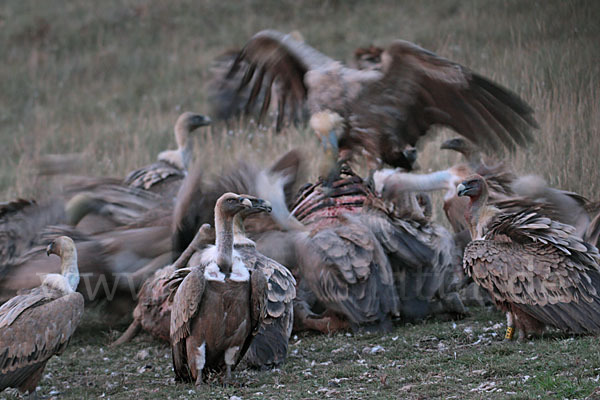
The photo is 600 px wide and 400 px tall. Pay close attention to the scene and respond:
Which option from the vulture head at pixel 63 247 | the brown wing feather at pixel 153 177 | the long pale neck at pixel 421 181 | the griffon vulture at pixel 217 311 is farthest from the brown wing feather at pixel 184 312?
the brown wing feather at pixel 153 177

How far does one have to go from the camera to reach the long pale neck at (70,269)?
545 cm

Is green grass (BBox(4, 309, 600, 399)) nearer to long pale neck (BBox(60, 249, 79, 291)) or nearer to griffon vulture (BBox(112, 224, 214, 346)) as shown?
griffon vulture (BBox(112, 224, 214, 346))

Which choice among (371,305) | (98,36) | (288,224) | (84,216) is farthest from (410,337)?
(98,36)

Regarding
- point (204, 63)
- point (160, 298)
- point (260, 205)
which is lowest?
point (160, 298)

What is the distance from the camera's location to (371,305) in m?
6.11

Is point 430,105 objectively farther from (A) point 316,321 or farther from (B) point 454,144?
(A) point 316,321

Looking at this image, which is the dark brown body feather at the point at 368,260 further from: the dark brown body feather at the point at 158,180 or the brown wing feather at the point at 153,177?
the brown wing feather at the point at 153,177

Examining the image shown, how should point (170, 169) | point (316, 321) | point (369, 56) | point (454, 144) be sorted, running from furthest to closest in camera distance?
1. point (369, 56)
2. point (170, 169)
3. point (454, 144)
4. point (316, 321)

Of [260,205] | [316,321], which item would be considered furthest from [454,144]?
[260,205]

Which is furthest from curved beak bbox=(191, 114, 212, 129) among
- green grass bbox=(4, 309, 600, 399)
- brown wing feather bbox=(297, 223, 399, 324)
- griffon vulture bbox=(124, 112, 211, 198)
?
brown wing feather bbox=(297, 223, 399, 324)

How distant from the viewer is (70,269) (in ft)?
18.0

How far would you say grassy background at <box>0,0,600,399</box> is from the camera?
4680 millimetres

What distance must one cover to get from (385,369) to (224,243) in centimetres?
127

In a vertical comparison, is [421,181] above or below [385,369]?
above
